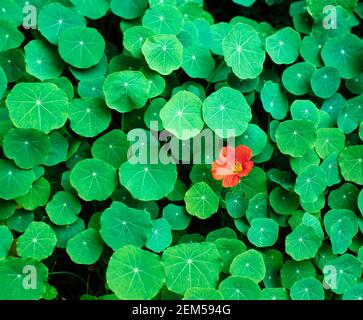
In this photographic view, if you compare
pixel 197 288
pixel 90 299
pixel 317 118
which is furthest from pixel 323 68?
pixel 90 299

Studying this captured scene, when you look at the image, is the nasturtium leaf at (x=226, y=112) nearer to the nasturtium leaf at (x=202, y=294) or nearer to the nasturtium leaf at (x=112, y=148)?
the nasturtium leaf at (x=112, y=148)

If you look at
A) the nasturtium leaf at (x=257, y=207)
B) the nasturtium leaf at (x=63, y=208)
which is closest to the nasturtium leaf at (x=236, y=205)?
the nasturtium leaf at (x=257, y=207)

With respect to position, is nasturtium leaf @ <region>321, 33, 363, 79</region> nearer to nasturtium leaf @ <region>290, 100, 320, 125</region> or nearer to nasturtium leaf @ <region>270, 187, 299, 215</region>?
nasturtium leaf @ <region>290, 100, 320, 125</region>

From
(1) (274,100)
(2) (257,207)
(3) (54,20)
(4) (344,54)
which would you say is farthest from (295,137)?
(3) (54,20)

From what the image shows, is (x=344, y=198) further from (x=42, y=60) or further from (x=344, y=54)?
(x=42, y=60)

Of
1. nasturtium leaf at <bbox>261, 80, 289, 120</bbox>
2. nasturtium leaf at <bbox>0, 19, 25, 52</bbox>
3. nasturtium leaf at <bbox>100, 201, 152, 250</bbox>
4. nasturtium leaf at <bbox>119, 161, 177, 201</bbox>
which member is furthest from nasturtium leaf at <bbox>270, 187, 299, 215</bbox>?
nasturtium leaf at <bbox>0, 19, 25, 52</bbox>
